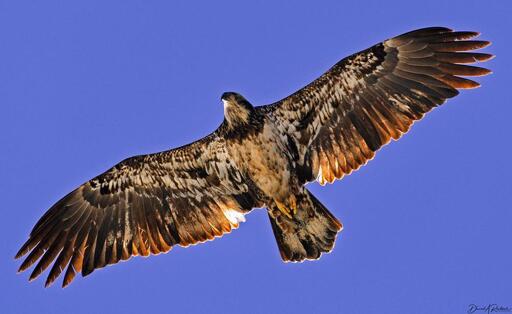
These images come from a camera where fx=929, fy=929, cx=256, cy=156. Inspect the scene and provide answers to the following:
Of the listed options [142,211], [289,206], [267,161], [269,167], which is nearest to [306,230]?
[289,206]

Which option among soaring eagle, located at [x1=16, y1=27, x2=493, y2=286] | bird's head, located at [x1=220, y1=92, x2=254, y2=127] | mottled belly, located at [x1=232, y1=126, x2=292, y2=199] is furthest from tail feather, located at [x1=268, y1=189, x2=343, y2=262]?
bird's head, located at [x1=220, y1=92, x2=254, y2=127]

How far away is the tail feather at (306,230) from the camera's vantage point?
1611 centimetres

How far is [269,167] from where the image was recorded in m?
16.0

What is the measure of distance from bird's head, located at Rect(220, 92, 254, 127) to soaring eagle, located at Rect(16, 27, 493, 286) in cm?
2

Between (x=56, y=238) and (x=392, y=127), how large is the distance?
6428mm

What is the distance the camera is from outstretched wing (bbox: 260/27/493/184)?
51.9 ft

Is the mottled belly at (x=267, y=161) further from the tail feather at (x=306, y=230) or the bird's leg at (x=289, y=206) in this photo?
the tail feather at (x=306, y=230)

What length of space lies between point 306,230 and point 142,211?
3200 mm

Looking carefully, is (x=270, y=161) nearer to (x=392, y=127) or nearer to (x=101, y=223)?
(x=392, y=127)

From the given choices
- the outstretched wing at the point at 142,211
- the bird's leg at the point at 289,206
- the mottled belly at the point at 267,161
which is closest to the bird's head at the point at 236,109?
the mottled belly at the point at 267,161

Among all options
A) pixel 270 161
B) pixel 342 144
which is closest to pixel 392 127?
pixel 342 144

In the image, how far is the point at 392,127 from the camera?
52.3 feet

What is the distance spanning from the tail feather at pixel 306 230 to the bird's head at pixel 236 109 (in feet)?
5.37

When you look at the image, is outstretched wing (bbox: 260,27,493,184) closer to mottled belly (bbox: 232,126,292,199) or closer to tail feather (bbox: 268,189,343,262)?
mottled belly (bbox: 232,126,292,199)
